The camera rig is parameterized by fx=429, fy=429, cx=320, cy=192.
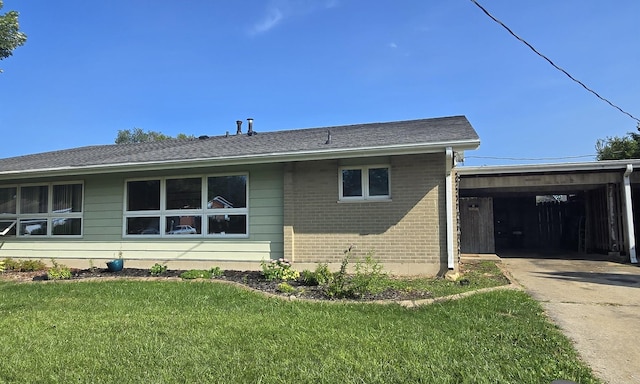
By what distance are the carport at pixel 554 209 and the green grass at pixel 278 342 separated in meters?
7.29

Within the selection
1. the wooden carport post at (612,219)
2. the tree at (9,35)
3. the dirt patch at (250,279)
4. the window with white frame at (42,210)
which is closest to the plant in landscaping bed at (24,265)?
the dirt patch at (250,279)

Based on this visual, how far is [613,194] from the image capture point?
13.1 m

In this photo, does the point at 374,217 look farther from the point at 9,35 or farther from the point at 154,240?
the point at 9,35

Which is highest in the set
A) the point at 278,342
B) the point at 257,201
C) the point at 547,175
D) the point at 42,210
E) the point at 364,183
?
the point at 547,175

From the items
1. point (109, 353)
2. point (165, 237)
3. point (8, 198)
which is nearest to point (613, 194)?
point (165, 237)

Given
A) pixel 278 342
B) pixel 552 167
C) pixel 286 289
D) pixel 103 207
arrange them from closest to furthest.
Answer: pixel 278 342 → pixel 286 289 → pixel 103 207 → pixel 552 167

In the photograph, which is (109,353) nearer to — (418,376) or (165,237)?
(418,376)

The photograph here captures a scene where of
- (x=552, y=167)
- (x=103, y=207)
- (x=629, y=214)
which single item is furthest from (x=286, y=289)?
(x=629, y=214)

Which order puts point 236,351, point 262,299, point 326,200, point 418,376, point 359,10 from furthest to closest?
point 326,200 → point 359,10 → point 262,299 → point 236,351 → point 418,376

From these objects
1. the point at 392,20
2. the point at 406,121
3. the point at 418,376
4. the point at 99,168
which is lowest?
the point at 418,376

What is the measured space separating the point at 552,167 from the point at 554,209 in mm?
7773

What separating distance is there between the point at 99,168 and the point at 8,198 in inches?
166

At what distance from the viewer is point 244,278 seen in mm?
8930

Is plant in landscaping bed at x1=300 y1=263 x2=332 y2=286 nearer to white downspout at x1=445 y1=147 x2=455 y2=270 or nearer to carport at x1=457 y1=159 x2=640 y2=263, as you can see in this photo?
white downspout at x1=445 y1=147 x2=455 y2=270
